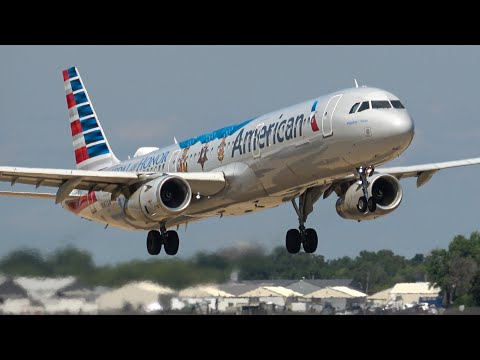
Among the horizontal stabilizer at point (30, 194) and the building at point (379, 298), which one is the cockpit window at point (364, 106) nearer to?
the building at point (379, 298)

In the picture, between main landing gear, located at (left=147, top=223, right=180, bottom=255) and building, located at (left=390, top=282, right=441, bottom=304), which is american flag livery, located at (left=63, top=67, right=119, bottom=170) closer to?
main landing gear, located at (left=147, top=223, right=180, bottom=255)

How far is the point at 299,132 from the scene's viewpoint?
125ft

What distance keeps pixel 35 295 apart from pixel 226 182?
7527 mm

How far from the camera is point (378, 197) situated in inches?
1670

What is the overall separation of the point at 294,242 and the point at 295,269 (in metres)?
1.53

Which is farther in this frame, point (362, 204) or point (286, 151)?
point (286, 151)

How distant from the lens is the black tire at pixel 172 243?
4412 cm

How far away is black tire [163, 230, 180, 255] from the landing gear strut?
168 inches

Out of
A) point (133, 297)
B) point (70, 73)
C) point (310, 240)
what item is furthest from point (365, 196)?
point (70, 73)

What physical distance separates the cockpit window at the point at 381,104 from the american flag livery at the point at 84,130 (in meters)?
18.0

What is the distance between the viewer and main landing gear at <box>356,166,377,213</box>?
37.5m

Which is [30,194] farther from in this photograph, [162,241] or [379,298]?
[379,298]

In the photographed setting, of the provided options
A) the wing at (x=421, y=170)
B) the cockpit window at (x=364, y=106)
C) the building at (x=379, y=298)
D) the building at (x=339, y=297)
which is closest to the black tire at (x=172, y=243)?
the building at (x=339, y=297)
